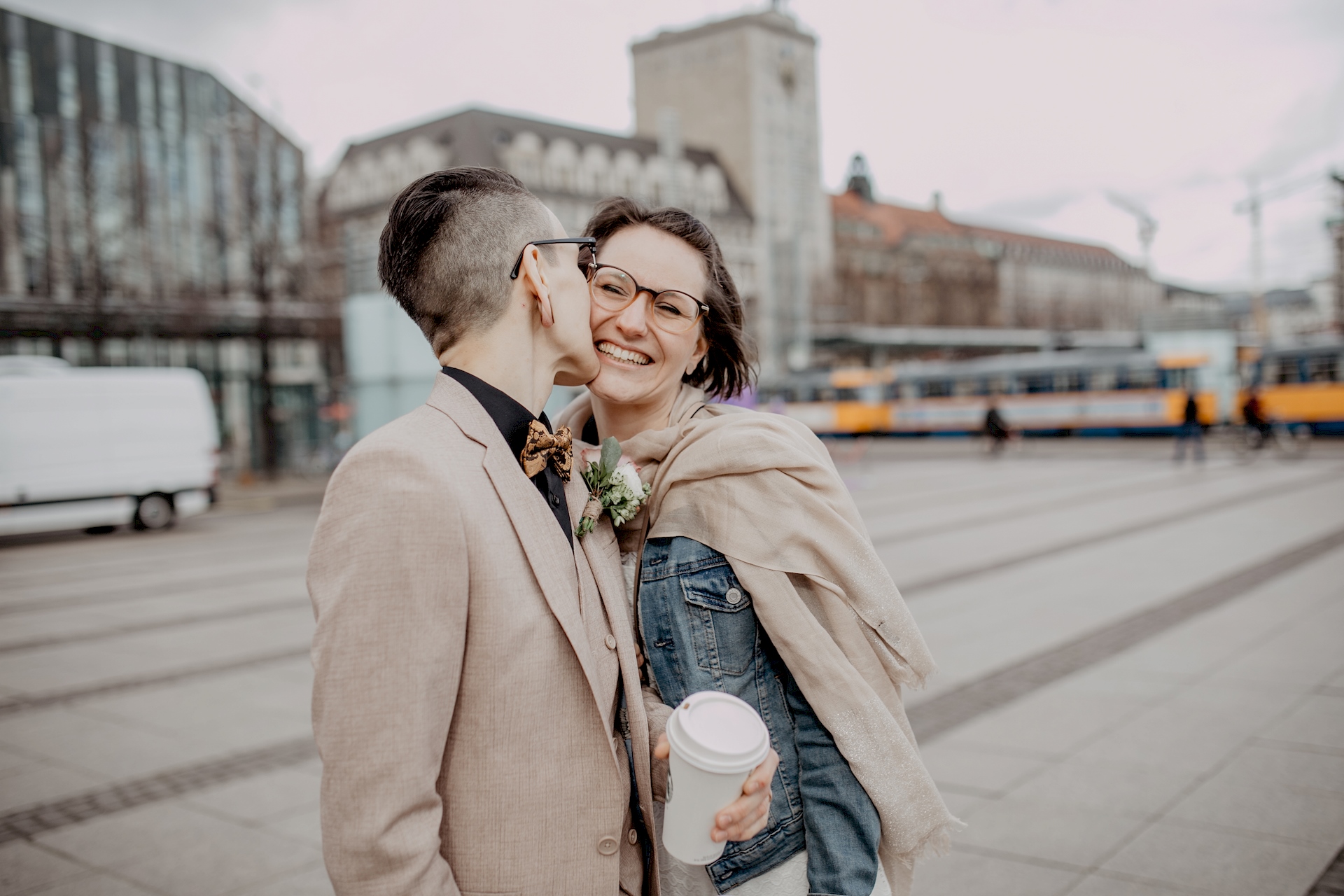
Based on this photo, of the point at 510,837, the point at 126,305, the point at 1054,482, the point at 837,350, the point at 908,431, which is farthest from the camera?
the point at 837,350

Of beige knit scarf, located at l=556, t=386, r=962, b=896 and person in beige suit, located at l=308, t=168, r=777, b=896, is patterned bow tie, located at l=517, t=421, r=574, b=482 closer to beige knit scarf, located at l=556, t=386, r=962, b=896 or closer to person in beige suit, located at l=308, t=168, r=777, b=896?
person in beige suit, located at l=308, t=168, r=777, b=896

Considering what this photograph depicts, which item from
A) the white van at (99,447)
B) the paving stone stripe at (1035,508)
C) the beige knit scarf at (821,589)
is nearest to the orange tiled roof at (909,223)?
the paving stone stripe at (1035,508)

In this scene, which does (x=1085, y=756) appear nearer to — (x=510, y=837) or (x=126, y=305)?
(x=510, y=837)

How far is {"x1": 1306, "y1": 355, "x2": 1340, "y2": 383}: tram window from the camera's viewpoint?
28562mm

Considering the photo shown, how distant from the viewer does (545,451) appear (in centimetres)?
169

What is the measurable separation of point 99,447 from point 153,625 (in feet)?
30.1

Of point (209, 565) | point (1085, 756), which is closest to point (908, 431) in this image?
point (209, 565)

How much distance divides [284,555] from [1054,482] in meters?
13.4

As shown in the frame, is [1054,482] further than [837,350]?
No

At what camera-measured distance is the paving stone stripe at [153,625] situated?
8.00m

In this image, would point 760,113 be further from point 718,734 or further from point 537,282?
point 718,734

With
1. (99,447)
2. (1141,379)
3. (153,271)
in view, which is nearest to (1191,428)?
(1141,379)

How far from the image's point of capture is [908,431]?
1636 inches

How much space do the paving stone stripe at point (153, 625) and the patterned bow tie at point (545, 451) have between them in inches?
309
